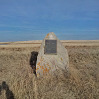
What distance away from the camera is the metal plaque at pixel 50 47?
536 centimetres

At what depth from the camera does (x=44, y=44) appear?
5875 millimetres

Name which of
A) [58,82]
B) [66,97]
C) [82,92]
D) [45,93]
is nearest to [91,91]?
[82,92]

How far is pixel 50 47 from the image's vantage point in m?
5.59

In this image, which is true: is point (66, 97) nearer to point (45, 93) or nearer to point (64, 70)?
point (45, 93)

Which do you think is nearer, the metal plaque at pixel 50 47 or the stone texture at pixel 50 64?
the stone texture at pixel 50 64

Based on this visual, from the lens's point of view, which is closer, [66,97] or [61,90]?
[66,97]

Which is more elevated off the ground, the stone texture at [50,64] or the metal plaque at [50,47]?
the metal plaque at [50,47]

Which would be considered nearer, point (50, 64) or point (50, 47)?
point (50, 64)

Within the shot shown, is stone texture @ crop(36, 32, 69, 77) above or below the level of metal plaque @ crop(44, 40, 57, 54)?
below

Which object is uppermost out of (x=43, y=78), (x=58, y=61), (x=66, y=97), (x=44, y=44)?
(x=44, y=44)

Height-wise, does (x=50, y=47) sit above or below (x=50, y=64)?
above

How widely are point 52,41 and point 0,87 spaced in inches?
136

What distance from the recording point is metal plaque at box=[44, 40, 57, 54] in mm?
5355

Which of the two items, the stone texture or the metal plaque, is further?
the metal plaque
